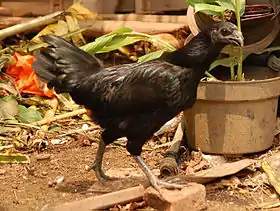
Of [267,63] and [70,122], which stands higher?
[267,63]

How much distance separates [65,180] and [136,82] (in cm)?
79

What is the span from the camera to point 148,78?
2.57m

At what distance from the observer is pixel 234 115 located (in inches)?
124

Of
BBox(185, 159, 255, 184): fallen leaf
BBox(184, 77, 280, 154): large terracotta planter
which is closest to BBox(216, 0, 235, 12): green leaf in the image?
BBox(184, 77, 280, 154): large terracotta planter

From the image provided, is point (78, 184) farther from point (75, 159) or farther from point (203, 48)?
point (203, 48)

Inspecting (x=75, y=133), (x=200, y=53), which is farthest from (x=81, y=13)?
(x=200, y=53)

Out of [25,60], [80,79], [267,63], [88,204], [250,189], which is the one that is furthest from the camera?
[25,60]

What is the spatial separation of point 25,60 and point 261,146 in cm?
205

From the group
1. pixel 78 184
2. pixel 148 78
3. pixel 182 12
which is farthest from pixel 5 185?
pixel 182 12

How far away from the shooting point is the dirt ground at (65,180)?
109 inches

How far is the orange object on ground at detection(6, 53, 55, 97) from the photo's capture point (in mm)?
4344

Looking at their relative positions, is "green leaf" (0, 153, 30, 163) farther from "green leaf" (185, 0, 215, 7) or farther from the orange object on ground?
"green leaf" (185, 0, 215, 7)

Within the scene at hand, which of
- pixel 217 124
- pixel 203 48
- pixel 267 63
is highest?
pixel 203 48

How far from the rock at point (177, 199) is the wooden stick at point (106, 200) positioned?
110 mm
